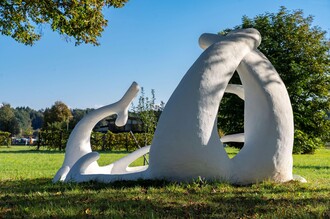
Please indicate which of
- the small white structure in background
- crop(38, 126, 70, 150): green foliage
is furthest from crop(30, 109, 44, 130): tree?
the small white structure in background

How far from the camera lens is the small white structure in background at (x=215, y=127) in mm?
6879

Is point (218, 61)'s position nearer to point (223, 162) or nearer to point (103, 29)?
point (223, 162)

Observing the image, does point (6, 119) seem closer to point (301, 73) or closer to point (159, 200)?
point (301, 73)

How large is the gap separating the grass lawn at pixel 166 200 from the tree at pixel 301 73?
19.6 metres

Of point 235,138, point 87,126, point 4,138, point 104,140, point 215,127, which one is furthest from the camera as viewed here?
point 4,138

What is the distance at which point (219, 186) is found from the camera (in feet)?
22.2

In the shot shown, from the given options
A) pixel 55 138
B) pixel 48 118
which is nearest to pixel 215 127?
pixel 55 138

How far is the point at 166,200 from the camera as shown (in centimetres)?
566

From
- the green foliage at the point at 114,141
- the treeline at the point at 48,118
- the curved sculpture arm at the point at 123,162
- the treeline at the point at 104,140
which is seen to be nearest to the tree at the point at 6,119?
the treeline at the point at 48,118

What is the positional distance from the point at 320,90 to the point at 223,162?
2224cm

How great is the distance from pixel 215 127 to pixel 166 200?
6.62 ft

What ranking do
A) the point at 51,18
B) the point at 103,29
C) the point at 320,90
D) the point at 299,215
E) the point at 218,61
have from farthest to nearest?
the point at 320,90, the point at 103,29, the point at 51,18, the point at 218,61, the point at 299,215

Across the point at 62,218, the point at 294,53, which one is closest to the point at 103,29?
the point at 62,218

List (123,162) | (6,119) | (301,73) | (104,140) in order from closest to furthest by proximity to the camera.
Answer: (123,162), (301,73), (104,140), (6,119)
